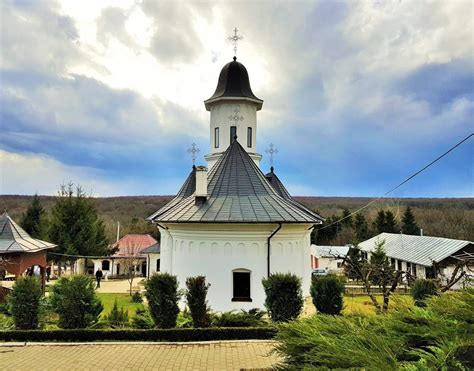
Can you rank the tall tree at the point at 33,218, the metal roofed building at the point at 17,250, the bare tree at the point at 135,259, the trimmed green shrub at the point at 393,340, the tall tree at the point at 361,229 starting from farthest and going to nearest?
the tall tree at the point at 361,229, the tall tree at the point at 33,218, the bare tree at the point at 135,259, the metal roofed building at the point at 17,250, the trimmed green shrub at the point at 393,340

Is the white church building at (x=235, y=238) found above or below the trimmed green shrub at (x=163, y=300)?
above

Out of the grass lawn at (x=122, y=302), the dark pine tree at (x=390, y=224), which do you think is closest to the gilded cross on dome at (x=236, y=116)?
the grass lawn at (x=122, y=302)

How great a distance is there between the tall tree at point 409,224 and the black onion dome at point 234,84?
34.5 meters

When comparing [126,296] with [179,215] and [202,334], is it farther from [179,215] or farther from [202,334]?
[202,334]

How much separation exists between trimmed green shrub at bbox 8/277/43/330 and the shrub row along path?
1112 millimetres

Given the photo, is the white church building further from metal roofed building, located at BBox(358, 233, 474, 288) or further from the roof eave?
metal roofed building, located at BBox(358, 233, 474, 288)

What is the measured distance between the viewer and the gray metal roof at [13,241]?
18953 mm

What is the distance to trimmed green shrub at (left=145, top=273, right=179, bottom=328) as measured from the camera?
10.9 m

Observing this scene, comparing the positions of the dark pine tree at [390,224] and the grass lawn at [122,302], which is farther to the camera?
the dark pine tree at [390,224]

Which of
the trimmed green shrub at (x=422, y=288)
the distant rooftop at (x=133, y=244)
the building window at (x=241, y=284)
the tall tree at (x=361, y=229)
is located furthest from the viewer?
the tall tree at (x=361, y=229)

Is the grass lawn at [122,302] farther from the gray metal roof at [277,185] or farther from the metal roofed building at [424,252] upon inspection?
the metal roofed building at [424,252]

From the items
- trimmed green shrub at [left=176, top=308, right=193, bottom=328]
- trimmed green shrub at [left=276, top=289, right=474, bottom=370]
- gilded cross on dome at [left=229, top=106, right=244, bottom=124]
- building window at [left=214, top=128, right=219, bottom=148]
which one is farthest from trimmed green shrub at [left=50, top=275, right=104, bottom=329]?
gilded cross on dome at [left=229, top=106, right=244, bottom=124]

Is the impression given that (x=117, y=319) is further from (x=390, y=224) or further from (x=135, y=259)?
(x=390, y=224)

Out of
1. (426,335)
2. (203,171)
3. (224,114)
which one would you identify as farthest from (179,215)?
(426,335)
